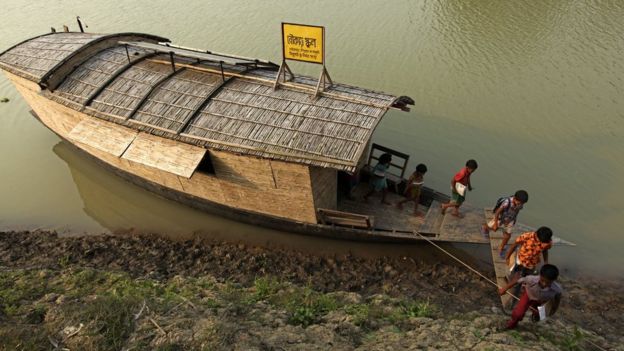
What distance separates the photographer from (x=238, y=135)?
324 inches

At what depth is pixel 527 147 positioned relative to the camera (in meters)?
11.6

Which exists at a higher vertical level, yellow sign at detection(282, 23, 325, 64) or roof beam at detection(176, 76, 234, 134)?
yellow sign at detection(282, 23, 325, 64)

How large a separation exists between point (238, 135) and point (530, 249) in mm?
5821

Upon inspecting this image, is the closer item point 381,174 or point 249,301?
point 249,301

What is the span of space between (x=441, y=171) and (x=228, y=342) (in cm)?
794

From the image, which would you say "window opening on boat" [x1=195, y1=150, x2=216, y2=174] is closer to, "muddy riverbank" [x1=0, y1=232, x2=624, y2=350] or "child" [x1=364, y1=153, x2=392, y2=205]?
"muddy riverbank" [x1=0, y1=232, x2=624, y2=350]

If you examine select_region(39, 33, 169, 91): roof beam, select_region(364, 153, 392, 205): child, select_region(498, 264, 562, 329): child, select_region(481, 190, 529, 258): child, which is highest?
select_region(39, 33, 169, 91): roof beam

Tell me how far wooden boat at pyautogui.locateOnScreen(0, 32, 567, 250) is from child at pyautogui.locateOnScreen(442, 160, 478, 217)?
324mm

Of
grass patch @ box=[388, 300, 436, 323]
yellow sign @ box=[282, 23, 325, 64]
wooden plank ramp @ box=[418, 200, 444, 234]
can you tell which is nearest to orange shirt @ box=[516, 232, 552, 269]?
grass patch @ box=[388, 300, 436, 323]

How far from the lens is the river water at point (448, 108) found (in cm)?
1019

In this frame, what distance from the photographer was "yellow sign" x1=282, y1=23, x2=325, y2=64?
26.9ft

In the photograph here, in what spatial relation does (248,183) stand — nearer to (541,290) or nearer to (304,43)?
(304,43)

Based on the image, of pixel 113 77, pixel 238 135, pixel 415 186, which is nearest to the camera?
pixel 238 135

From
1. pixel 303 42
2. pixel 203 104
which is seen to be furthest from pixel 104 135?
pixel 303 42
